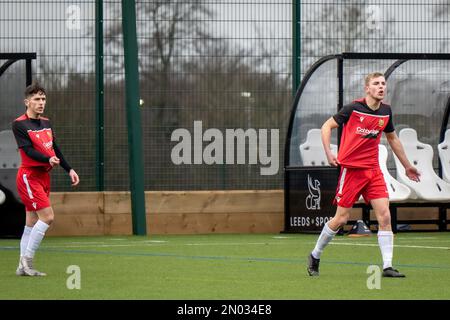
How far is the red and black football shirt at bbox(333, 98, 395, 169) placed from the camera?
14031 mm

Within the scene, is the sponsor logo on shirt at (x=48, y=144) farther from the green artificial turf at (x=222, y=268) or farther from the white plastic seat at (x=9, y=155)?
the white plastic seat at (x=9, y=155)

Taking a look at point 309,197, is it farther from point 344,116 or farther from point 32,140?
point 32,140

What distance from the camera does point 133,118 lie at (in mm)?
23906

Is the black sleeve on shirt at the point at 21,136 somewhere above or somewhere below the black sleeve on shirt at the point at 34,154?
above

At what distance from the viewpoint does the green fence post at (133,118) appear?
2366 centimetres

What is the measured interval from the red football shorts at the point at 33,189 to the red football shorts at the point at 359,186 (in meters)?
3.04

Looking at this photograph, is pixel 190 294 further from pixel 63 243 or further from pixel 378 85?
pixel 63 243

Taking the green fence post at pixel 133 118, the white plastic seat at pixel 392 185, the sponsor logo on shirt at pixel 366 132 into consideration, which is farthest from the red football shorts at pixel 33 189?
the white plastic seat at pixel 392 185

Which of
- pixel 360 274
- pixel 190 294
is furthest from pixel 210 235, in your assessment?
pixel 190 294

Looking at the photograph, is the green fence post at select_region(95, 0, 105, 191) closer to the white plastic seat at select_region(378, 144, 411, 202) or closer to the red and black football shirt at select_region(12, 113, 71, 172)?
the white plastic seat at select_region(378, 144, 411, 202)

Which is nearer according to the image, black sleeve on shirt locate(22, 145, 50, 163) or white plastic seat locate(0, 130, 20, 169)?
black sleeve on shirt locate(22, 145, 50, 163)

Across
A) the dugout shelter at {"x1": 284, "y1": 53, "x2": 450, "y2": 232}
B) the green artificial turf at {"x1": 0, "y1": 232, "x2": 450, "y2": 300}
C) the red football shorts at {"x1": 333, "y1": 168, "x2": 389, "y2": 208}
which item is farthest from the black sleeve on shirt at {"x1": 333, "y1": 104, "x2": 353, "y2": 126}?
the dugout shelter at {"x1": 284, "y1": 53, "x2": 450, "y2": 232}

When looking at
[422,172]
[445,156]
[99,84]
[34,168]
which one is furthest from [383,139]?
[34,168]

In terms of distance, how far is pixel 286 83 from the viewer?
82.7ft
